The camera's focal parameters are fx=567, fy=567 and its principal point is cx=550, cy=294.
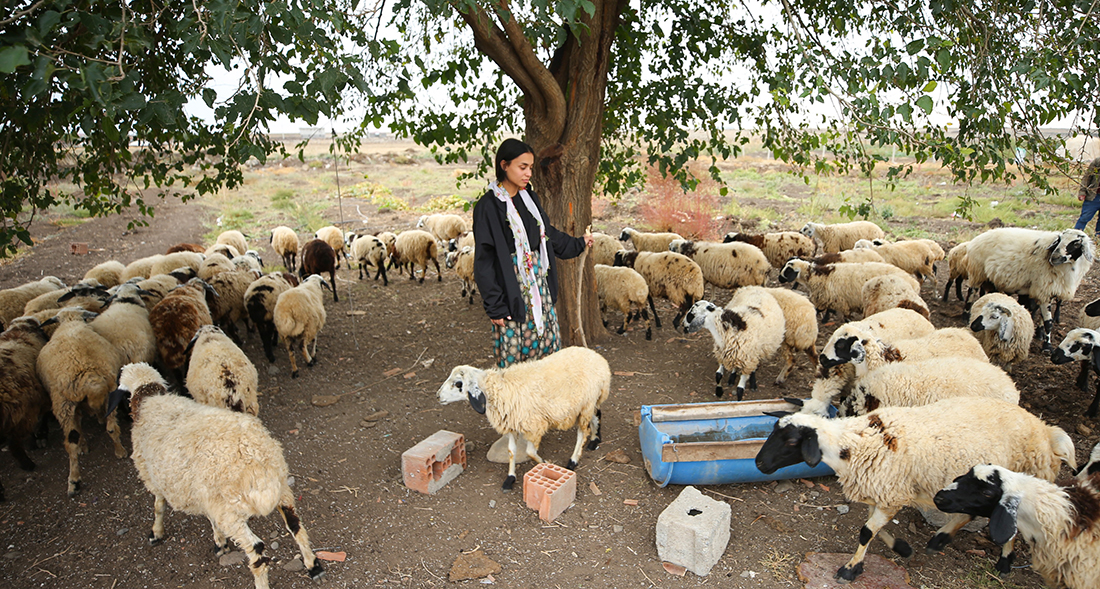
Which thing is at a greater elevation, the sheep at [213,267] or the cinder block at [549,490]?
the sheep at [213,267]

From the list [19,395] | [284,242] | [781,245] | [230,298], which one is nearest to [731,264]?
[781,245]

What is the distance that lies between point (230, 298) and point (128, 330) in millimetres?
2086

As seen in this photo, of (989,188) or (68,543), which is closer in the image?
(68,543)

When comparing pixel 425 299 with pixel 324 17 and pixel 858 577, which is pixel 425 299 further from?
pixel 858 577

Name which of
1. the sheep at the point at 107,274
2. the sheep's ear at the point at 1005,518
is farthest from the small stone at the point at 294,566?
the sheep at the point at 107,274

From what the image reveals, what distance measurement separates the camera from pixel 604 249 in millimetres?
10047

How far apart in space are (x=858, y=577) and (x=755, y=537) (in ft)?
2.14

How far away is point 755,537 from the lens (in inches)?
157

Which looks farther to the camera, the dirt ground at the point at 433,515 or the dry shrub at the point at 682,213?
the dry shrub at the point at 682,213

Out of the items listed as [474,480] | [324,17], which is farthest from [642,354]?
[324,17]

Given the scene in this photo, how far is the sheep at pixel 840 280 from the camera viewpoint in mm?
7684

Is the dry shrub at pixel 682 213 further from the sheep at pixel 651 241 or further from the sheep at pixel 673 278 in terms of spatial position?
the sheep at pixel 673 278

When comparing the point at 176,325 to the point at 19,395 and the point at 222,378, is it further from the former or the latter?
the point at 222,378

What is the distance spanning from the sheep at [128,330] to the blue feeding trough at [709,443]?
5.26 metres
